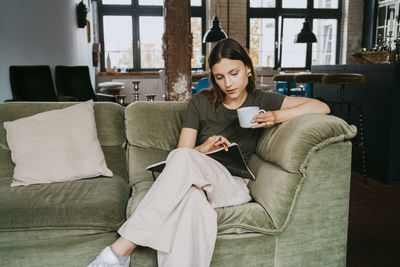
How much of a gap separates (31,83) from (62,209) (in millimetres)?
2969

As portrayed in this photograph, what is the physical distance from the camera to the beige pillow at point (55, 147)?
184 centimetres

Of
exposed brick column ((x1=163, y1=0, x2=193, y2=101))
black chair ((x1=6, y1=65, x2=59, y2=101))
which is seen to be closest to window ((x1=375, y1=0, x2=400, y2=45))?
exposed brick column ((x1=163, y1=0, x2=193, y2=101))

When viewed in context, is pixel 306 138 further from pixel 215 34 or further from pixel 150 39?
pixel 150 39

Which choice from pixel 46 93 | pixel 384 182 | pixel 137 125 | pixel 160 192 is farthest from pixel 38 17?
pixel 384 182

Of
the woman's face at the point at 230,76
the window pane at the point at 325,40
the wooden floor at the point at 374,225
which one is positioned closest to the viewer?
the woman's face at the point at 230,76

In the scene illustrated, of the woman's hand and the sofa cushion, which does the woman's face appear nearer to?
the woman's hand

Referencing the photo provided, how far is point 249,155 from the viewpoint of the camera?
179 centimetres

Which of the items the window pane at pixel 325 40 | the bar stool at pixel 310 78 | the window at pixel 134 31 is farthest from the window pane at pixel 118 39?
the bar stool at pixel 310 78

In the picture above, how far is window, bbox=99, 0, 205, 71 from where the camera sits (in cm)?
795

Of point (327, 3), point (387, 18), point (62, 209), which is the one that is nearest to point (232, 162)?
point (62, 209)

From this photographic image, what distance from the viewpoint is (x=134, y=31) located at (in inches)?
318

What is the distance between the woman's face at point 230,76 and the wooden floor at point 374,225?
1.11 metres

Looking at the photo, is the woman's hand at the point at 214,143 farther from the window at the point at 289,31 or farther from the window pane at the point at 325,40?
the window pane at the point at 325,40

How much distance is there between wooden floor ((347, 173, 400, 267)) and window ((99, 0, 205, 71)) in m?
5.67
